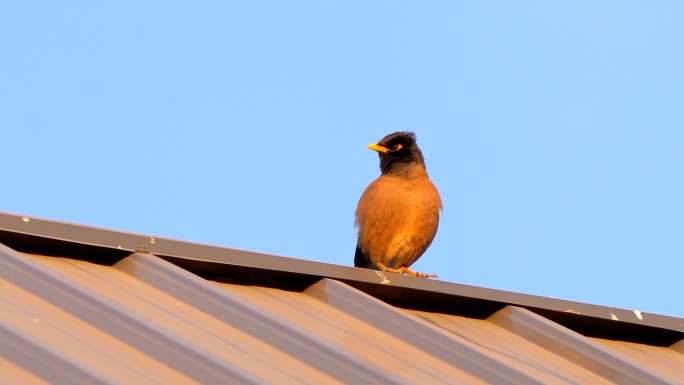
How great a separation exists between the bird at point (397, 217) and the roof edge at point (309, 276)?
2.32m

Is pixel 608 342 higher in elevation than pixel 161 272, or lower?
lower

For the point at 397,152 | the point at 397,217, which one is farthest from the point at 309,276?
the point at 397,152

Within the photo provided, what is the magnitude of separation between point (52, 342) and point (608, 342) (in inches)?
92.9

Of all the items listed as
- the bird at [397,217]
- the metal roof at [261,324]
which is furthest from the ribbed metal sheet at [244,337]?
the bird at [397,217]

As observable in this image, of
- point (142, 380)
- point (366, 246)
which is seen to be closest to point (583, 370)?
point (142, 380)

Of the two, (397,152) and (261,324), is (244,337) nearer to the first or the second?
(261,324)

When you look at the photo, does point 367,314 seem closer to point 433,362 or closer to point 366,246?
point 433,362

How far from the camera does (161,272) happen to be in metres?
3.15

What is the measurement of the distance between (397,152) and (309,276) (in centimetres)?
380

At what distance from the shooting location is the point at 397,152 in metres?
7.33

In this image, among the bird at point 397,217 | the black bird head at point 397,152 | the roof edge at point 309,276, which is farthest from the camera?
the black bird head at point 397,152

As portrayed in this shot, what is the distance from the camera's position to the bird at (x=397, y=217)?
6.66 meters

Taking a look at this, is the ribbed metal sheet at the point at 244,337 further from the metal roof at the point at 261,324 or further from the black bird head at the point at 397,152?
the black bird head at the point at 397,152

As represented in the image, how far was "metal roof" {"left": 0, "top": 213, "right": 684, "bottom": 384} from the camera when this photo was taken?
8.13ft
